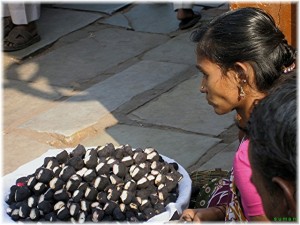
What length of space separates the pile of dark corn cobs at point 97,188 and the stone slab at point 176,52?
237 centimetres

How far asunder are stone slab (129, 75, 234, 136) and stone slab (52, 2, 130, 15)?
206cm

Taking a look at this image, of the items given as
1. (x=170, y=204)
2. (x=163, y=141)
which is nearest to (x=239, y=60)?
(x=170, y=204)

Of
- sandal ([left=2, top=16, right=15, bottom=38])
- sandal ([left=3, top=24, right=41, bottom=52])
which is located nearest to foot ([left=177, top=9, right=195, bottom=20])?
sandal ([left=3, top=24, right=41, bottom=52])

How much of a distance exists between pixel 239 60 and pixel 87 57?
3443 millimetres

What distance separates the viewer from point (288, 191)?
5.38ft

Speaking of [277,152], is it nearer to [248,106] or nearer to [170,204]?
[248,106]

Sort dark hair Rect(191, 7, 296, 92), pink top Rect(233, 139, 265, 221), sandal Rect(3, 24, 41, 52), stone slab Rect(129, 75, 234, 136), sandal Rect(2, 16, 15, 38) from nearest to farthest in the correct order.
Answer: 1. pink top Rect(233, 139, 265, 221)
2. dark hair Rect(191, 7, 296, 92)
3. stone slab Rect(129, 75, 234, 136)
4. sandal Rect(3, 24, 41, 52)
5. sandal Rect(2, 16, 15, 38)

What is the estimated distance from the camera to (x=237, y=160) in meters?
2.54

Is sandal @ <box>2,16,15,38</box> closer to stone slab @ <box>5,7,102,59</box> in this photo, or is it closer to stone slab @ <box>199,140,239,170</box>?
stone slab @ <box>5,7,102,59</box>

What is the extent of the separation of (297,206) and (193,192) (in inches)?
73.1

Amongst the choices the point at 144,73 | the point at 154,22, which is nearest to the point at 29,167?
the point at 144,73

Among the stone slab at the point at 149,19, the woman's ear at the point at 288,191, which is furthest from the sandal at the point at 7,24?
the woman's ear at the point at 288,191

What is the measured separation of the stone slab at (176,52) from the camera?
5901 mm

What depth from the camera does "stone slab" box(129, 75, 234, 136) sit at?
4746 millimetres
